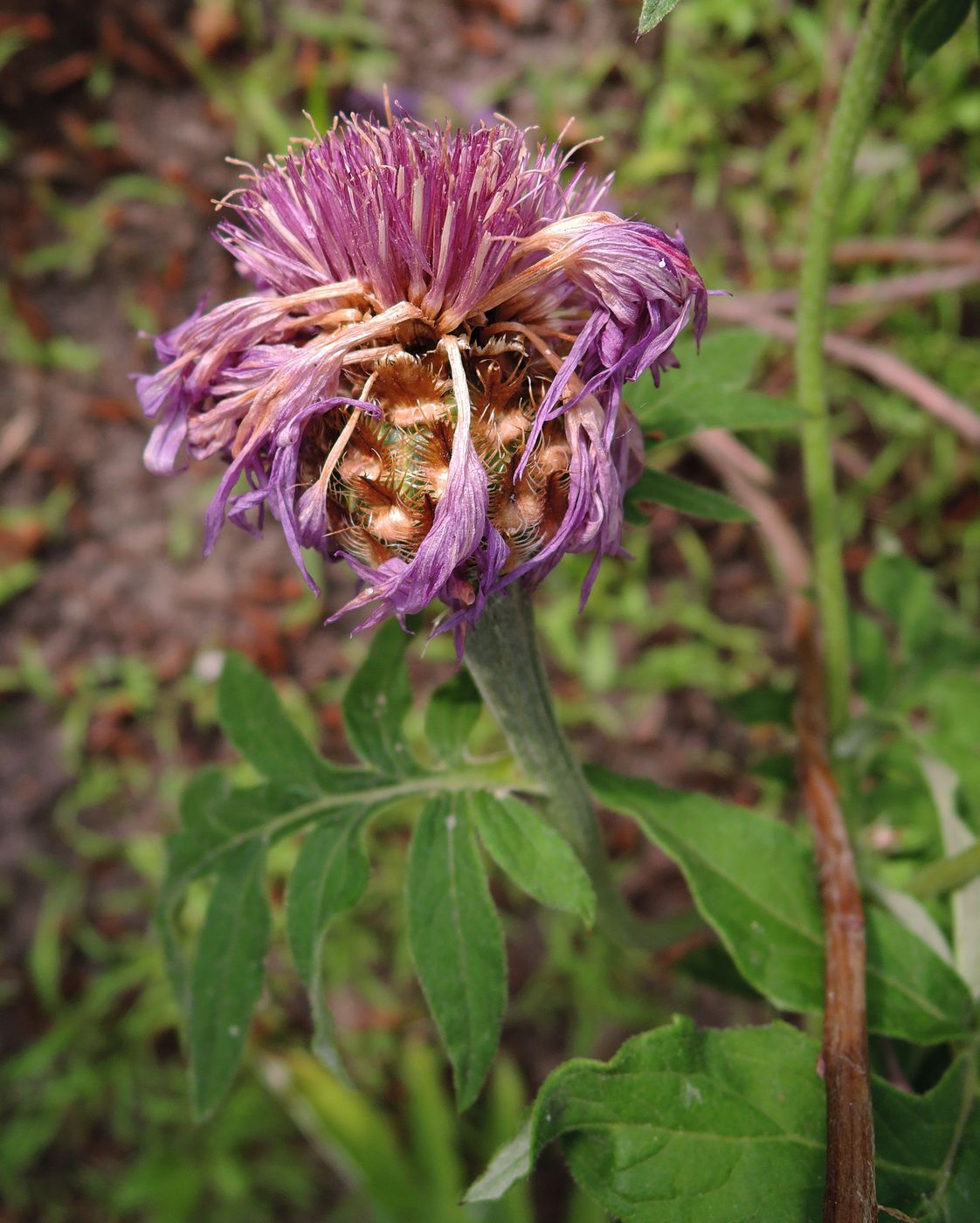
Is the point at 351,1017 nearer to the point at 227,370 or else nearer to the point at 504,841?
the point at 504,841

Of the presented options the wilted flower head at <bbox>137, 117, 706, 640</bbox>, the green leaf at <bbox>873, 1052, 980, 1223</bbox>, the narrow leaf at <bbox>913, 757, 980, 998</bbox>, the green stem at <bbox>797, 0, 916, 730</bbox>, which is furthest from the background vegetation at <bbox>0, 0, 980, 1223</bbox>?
the wilted flower head at <bbox>137, 117, 706, 640</bbox>

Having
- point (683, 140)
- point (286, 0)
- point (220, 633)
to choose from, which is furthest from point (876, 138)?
point (220, 633)

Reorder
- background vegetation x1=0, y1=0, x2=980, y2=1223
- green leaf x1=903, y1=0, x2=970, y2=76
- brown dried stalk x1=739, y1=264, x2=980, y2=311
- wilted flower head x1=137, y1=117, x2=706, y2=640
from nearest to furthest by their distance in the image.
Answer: wilted flower head x1=137, y1=117, x2=706, y2=640, green leaf x1=903, y1=0, x2=970, y2=76, brown dried stalk x1=739, y1=264, x2=980, y2=311, background vegetation x1=0, y1=0, x2=980, y2=1223

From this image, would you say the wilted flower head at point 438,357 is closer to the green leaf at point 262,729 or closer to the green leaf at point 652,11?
the green leaf at point 652,11

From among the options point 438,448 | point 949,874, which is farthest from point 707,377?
point 949,874

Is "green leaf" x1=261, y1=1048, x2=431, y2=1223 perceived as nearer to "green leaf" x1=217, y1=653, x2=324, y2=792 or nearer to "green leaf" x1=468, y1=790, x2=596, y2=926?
"green leaf" x1=217, y1=653, x2=324, y2=792

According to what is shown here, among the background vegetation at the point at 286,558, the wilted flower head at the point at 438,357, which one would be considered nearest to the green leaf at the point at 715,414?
the wilted flower head at the point at 438,357

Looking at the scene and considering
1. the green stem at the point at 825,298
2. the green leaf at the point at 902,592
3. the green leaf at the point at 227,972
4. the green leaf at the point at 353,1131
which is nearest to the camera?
the green stem at the point at 825,298
